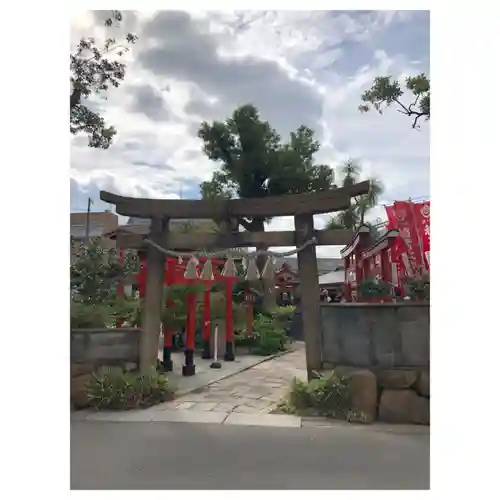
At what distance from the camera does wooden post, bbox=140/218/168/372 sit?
4.40 metres

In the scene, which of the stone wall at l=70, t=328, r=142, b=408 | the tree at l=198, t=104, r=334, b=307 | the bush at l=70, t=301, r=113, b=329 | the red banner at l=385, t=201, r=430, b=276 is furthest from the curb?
the tree at l=198, t=104, r=334, b=307

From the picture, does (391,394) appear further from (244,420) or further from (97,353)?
(97,353)

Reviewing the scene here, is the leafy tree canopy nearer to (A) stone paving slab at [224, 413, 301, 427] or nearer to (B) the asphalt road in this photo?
(A) stone paving slab at [224, 413, 301, 427]

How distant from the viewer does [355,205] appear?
4.27 metres

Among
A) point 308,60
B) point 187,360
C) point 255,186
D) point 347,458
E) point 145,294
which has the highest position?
point 308,60

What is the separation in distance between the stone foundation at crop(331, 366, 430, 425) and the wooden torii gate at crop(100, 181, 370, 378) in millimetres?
445

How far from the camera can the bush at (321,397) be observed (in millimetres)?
3920

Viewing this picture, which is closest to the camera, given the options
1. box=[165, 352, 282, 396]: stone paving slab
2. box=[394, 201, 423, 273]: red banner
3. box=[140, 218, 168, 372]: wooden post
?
box=[394, 201, 423, 273]: red banner

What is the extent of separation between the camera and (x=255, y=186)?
432 cm

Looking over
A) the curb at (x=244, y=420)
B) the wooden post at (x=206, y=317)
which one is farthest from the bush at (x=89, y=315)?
the wooden post at (x=206, y=317)

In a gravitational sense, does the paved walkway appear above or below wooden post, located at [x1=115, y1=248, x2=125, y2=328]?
below
